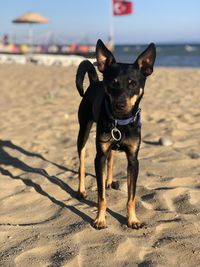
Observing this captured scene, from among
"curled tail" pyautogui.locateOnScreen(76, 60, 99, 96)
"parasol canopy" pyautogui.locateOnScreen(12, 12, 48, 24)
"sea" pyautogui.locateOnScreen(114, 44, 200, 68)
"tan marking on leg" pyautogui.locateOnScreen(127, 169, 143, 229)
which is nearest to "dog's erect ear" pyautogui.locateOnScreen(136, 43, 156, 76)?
"tan marking on leg" pyautogui.locateOnScreen(127, 169, 143, 229)

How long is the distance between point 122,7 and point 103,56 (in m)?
20.1

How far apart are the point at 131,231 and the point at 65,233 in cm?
53

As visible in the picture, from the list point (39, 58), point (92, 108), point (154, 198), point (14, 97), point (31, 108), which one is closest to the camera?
point (154, 198)

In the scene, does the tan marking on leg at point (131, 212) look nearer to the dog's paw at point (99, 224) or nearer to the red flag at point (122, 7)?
the dog's paw at point (99, 224)

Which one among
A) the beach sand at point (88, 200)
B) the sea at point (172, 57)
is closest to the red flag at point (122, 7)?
the sea at point (172, 57)

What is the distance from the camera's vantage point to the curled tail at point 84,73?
4.73 m

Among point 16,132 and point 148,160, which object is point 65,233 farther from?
point 16,132

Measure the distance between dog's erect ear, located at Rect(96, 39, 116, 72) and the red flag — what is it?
19671mm

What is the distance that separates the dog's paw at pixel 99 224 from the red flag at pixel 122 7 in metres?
20.3

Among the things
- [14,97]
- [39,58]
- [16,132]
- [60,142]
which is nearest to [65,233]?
[60,142]

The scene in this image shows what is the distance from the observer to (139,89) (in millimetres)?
3576

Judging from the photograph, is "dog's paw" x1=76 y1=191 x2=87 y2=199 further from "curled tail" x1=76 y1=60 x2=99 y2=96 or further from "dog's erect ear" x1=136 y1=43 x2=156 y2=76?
"dog's erect ear" x1=136 y1=43 x2=156 y2=76

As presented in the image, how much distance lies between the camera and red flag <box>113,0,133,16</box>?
892 inches

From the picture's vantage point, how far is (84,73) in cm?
477
